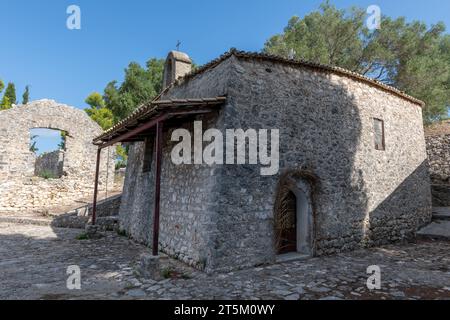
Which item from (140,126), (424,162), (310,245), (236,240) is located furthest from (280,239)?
(424,162)

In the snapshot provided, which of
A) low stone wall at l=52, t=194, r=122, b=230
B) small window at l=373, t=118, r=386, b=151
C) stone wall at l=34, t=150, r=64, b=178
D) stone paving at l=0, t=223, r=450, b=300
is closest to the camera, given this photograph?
stone paving at l=0, t=223, r=450, b=300

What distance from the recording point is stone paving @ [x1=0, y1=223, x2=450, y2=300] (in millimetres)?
4496

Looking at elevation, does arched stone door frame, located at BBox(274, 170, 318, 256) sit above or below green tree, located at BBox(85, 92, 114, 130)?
below

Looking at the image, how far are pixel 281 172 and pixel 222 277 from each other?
8.74 ft

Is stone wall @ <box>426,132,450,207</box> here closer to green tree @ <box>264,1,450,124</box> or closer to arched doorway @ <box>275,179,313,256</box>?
green tree @ <box>264,1,450,124</box>

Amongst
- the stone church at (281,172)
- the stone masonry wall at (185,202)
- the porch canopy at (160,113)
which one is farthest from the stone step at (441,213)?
the porch canopy at (160,113)

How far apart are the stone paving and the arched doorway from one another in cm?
61

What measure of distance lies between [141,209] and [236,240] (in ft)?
14.6

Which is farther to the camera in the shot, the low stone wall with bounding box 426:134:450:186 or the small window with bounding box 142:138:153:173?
the low stone wall with bounding box 426:134:450:186

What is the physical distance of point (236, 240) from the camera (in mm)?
5840

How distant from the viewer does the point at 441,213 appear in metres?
11.1

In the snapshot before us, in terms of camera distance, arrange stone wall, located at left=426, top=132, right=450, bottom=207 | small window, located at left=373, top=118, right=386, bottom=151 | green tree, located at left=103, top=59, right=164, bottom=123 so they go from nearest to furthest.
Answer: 1. small window, located at left=373, top=118, right=386, bottom=151
2. stone wall, located at left=426, top=132, right=450, bottom=207
3. green tree, located at left=103, top=59, right=164, bottom=123

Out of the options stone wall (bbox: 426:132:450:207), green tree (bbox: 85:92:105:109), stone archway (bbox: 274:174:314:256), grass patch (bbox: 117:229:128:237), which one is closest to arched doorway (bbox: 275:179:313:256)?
stone archway (bbox: 274:174:314:256)

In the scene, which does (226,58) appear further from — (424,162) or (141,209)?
(424,162)
